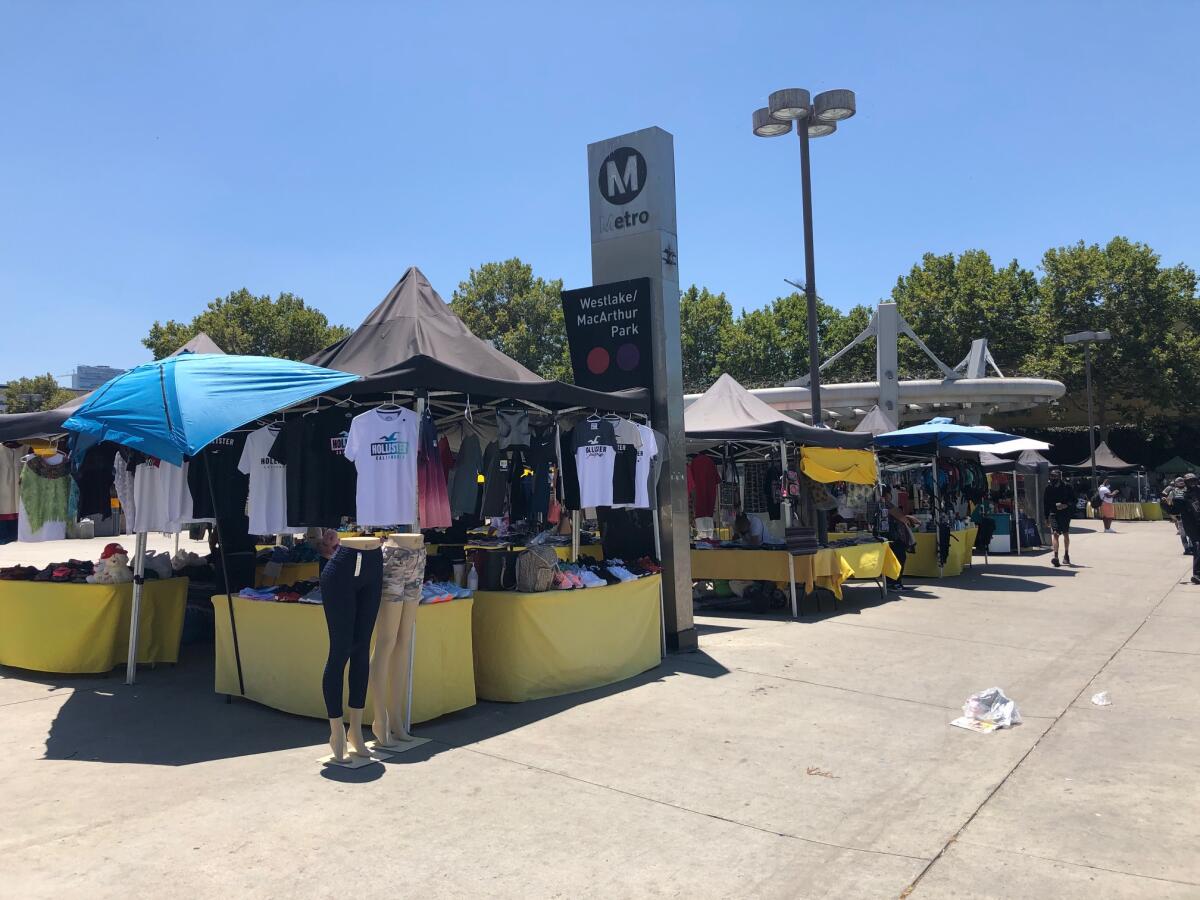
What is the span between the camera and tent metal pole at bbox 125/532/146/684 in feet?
25.9

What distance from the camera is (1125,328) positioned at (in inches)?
1768

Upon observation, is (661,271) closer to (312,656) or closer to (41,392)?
(312,656)

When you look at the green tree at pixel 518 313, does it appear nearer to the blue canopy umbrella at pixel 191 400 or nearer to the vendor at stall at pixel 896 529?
the vendor at stall at pixel 896 529

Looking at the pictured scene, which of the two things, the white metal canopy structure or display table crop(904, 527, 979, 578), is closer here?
display table crop(904, 527, 979, 578)

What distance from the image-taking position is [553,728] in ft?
21.1

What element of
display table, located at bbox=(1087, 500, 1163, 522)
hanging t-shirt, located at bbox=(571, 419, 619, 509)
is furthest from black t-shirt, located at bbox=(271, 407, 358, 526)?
display table, located at bbox=(1087, 500, 1163, 522)

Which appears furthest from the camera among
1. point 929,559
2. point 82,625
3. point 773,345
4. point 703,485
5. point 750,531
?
point 773,345

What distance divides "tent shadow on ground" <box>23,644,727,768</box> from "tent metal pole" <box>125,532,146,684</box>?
5.4 inches

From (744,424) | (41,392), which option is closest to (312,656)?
(744,424)

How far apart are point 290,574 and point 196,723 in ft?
12.6

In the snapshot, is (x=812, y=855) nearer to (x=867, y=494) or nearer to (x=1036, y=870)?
(x=1036, y=870)

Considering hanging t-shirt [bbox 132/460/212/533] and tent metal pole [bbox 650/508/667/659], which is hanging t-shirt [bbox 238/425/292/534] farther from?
tent metal pole [bbox 650/508/667/659]

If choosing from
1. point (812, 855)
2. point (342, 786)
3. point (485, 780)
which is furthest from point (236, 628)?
point (812, 855)

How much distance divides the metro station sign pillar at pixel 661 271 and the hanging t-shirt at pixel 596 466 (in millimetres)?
1212
